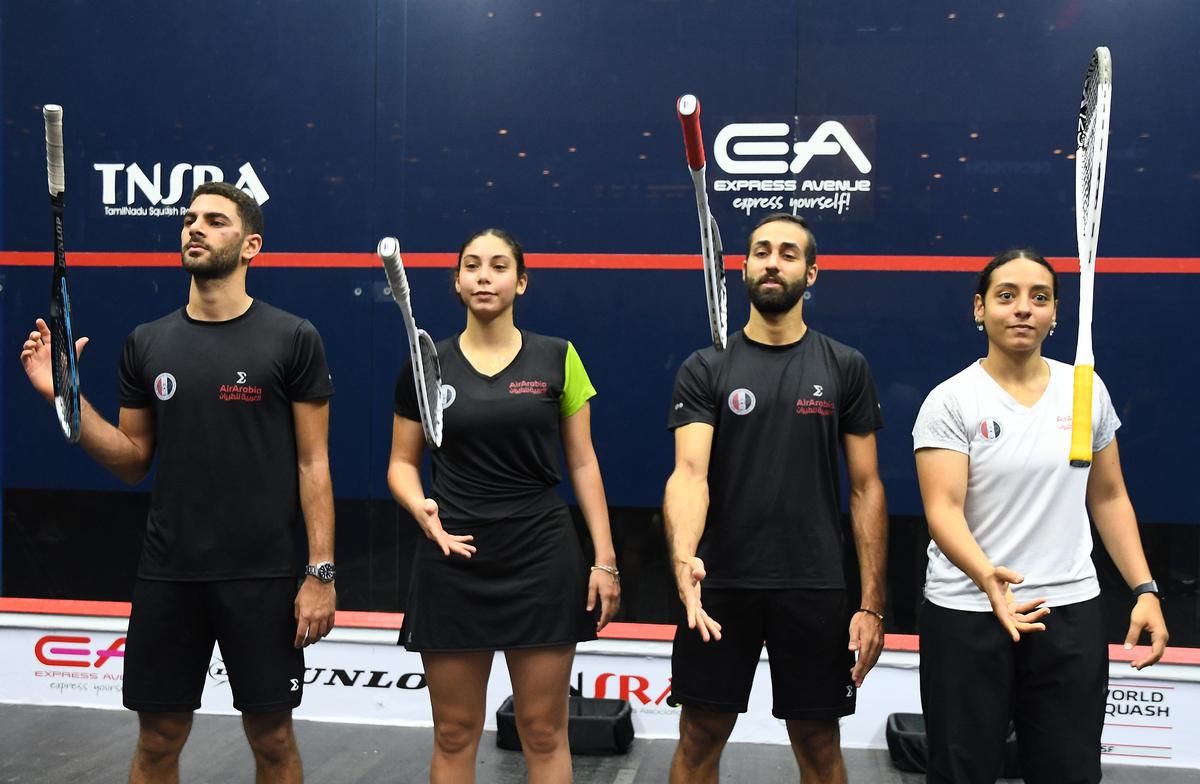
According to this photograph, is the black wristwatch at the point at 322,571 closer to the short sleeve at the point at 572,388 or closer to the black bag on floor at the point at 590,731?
the short sleeve at the point at 572,388

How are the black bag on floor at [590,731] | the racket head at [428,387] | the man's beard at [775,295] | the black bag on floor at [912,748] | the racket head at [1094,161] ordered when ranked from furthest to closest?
the black bag on floor at [590,731] < the black bag on floor at [912,748] < the man's beard at [775,295] < the racket head at [428,387] < the racket head at [1094,161]

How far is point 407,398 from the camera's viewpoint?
2.69 metres

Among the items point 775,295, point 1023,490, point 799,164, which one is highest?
point 799,164

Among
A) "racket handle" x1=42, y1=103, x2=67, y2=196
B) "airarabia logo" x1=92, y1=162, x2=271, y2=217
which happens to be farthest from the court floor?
"racket handle" x1=42, y1=103, x2=67, y2=196

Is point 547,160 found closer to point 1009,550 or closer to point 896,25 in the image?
point 896,25

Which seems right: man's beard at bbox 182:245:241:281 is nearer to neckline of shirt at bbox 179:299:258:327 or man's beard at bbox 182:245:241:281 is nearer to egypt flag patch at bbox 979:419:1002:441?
neckline of shirt at bbox 179:299:258:327

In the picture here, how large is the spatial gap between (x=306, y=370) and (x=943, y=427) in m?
1.34

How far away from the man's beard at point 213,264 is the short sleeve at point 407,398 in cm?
44

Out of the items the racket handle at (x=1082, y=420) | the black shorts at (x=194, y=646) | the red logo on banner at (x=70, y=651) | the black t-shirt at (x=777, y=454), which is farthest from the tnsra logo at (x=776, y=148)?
the red logo on banner at (x=70, y=651)

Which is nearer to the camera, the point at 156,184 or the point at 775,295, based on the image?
the point at 775,295

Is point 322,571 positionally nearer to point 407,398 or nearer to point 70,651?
point 407,398

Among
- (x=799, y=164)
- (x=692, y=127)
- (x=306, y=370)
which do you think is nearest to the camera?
(x=692, y=127)

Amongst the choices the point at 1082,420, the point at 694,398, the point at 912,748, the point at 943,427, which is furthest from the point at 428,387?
the point at 912,748

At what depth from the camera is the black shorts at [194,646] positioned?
261cm
